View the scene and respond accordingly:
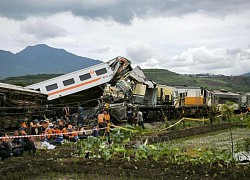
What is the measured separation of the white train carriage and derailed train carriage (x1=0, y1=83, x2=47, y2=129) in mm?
3252

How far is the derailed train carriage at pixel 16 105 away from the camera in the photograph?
23.8m

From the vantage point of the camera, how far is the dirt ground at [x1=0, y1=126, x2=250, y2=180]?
38.5 feet

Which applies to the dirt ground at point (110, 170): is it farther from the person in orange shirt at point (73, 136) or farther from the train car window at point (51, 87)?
the train car window at point (51, 87)

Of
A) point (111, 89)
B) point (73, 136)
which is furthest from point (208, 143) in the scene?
point (111, 89)

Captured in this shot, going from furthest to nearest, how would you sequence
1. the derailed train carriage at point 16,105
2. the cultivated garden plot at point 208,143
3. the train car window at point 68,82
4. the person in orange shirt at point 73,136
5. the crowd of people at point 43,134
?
the train car window at point 68,82 < the derailed train carriage at point 16,105 < the person in orange shirt at point 73,136 < the cultivated garden plot at point 208,143 < the crowd of people at point 43,134

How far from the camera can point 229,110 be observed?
1470 centimetres

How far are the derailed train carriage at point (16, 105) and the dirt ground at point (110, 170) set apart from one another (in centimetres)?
995

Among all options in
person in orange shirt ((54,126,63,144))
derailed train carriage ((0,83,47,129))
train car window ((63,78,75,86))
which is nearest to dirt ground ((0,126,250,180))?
person in orange shirt ((54,126,63,144))

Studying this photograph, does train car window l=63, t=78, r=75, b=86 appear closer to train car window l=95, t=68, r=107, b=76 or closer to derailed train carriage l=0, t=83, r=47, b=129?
train car window l=95, t=68, r=107, b=76

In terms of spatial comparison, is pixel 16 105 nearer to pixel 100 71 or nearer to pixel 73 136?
pixel 73 136

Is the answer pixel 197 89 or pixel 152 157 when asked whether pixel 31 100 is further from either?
pixel 197 89

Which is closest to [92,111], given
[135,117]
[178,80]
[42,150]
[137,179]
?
[135,117]

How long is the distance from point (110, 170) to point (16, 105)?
13864 mm

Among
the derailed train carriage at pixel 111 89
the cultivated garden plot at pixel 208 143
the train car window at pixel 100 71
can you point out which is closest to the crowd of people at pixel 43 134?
the cultivated garden plot at pixel 208 143
